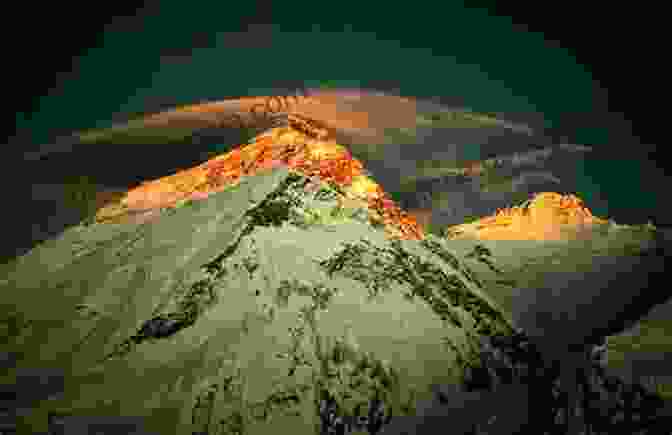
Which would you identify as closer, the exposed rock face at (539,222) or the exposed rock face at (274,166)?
the exposed rock face at (274,166)

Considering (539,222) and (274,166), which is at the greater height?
(274,166)

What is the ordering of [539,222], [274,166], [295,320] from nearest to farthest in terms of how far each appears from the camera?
[295,320]
[274,166]
[539,222]

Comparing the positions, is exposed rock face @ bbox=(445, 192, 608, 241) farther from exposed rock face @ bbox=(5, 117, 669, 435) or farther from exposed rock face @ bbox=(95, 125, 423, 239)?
exposed rock face @ bbox=(95, 125, 423, 239)

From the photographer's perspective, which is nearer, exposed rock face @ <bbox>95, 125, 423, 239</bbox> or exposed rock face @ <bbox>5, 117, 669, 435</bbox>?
exposed rock face @ <bbox>5, 117, 669, 435</bbox>

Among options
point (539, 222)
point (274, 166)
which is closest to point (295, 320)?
point (274, 166)

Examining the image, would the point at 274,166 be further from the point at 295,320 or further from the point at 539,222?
the point at 539,222

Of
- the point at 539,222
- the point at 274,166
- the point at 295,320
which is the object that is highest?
the point at 274,166

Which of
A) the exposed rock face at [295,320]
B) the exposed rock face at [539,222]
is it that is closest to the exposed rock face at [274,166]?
the exposed rock face at [295,320]

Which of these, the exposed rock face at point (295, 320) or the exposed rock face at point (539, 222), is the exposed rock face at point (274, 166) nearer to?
the exposed rock face at point (295, 320)

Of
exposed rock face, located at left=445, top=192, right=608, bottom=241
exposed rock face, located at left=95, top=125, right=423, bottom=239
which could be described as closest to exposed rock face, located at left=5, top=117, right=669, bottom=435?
exposed rock face, located at left=95, top=125, right=423, bottom=239

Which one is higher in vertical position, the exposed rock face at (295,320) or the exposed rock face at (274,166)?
the exposed rock face at (274,166)

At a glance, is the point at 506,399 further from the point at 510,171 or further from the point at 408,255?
the point at 510,171
